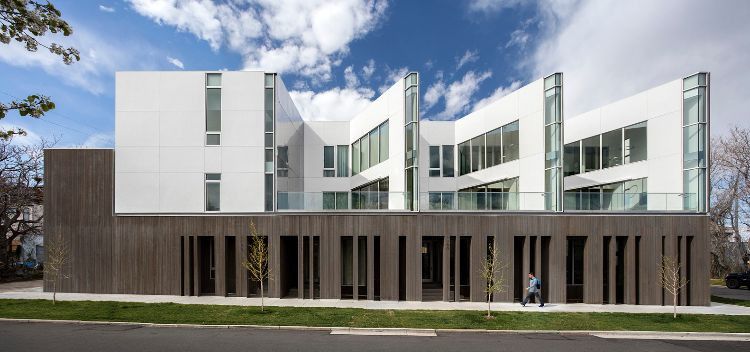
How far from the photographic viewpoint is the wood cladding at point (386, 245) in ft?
61.2

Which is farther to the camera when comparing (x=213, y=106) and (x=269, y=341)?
(x=213, y=106)

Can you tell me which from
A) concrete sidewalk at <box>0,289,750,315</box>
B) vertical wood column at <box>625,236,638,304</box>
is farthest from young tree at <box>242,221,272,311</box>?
vertical wood column at <box>625,236,638,304</box>

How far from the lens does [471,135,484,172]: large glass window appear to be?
25859mm

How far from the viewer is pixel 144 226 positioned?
19625mm

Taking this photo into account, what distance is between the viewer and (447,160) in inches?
1147

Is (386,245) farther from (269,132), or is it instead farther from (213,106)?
(213,106)

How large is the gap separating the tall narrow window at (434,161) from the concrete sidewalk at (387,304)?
40.3 feet

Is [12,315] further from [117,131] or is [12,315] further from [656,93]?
[656,93]

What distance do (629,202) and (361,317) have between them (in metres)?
13.9

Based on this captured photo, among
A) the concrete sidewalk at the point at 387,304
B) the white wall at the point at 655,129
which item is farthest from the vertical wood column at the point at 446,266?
the white wall at the point at 655,129

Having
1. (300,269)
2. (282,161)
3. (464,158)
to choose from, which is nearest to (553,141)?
(464,158)

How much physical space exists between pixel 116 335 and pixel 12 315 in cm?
527

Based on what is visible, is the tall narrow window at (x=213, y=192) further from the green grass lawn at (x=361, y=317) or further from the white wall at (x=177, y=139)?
the green grass lawn at (x=361, y=317)

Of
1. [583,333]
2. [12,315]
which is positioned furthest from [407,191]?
[12,315]
